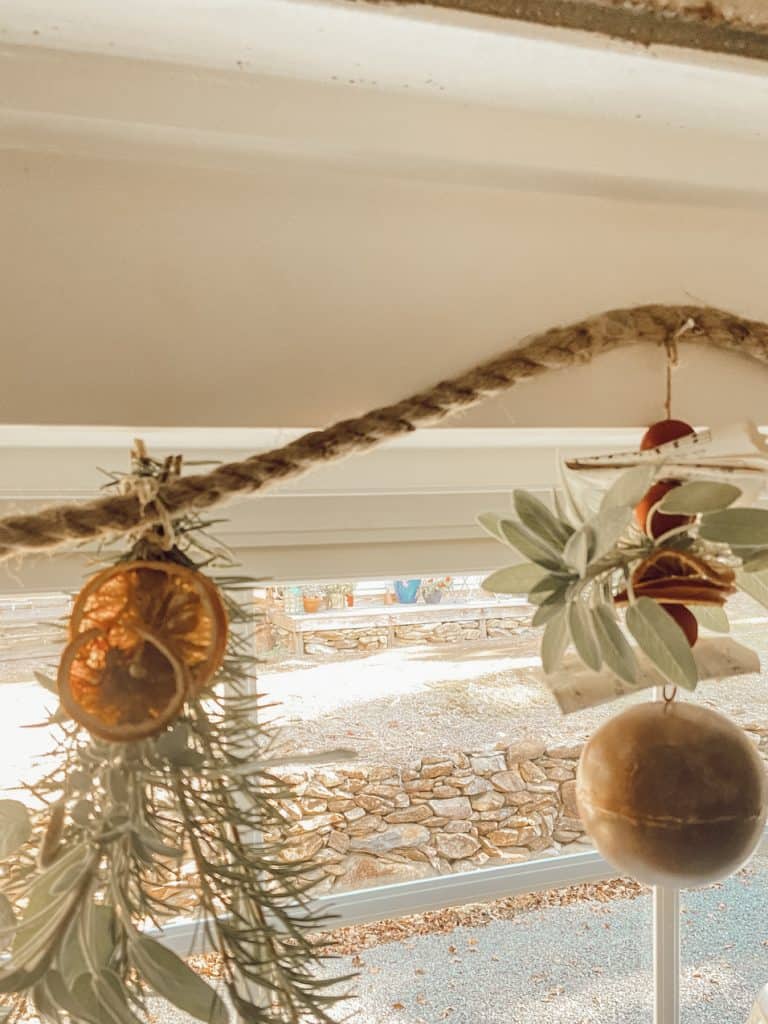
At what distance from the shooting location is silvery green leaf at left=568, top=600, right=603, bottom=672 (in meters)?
0.43

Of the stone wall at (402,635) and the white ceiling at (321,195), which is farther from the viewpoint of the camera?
the stone wall at (402,635)

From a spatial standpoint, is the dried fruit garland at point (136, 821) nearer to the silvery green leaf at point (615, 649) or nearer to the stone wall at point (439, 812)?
the silvery green leaf at point (615, 649)

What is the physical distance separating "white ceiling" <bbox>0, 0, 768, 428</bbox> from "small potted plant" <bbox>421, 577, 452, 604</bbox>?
41cm

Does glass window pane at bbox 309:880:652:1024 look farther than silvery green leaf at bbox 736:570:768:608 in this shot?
Yes

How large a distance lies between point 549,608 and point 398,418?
0.14m

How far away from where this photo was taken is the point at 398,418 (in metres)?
0.44

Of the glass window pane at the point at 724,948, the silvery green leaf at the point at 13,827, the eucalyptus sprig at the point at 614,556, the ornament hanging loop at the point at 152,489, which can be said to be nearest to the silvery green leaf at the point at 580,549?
the eucalyptus sprig at the point at 614,556

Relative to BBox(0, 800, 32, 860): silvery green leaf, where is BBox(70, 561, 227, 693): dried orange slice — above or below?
above

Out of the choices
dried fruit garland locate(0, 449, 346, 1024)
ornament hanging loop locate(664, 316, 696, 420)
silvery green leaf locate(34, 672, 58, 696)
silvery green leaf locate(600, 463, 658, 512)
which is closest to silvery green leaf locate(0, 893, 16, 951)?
dried fruit garland locate(0, 449, 346, 1024)

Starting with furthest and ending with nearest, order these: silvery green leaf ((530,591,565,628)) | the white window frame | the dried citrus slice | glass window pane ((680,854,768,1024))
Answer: glass window pane ((680,854,768,1024)) < the white window frame < silvery green leaf ((530,591,565,628)) < the dried citrus slice

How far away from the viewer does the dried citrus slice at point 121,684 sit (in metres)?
0.34

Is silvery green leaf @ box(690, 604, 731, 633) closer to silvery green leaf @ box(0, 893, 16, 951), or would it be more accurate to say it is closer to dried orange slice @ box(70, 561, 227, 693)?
dried orange slice @ box(70, 561, 227, 693)

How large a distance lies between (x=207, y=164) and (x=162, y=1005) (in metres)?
0.81

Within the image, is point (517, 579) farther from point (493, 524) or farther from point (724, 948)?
point (724, 948)
